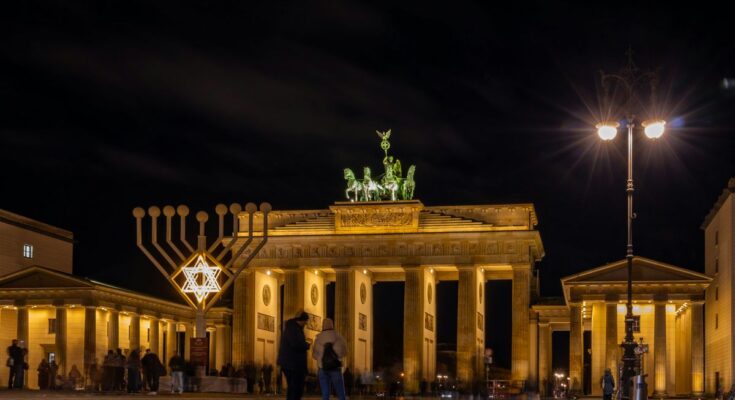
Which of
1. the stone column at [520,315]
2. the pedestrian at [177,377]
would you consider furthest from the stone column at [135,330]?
the pedestrian at [177,377]

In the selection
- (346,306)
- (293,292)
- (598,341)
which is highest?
(293,292)

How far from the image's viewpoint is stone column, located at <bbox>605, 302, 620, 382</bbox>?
6375 centimetres

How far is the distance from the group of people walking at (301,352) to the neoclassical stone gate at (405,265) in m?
48.1

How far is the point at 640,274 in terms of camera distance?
6406 cm

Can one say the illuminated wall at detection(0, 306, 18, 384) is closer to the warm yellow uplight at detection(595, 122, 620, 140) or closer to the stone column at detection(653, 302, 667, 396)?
the stone column at detection(653, 302, 667, 396)

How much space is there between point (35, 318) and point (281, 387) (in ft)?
52.8

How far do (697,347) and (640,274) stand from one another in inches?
→ 194

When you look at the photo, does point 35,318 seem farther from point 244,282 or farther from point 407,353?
point 407,353

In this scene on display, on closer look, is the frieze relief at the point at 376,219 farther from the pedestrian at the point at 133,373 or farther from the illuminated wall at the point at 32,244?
the pedestrian at the point at 133,373

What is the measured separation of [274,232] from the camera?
75.4 meters

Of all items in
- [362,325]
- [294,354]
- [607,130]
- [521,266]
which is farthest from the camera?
[362,325]

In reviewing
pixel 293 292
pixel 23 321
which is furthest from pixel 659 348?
pixel 23 321

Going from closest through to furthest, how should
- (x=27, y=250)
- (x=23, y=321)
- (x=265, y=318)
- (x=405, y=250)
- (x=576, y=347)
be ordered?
(x=23, y=321)
(x=576, y=347)
(x=405, y=250)
(x=27, y=250)
(x=265, y=318)

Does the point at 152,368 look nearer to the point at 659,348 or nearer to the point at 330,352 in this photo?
the point at 330,352
